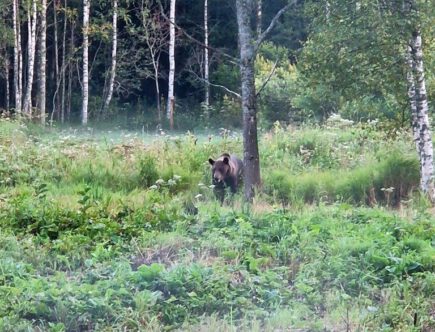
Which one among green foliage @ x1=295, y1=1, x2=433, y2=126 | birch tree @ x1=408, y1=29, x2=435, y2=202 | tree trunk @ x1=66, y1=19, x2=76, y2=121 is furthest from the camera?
tree trunk @ x1=66, y1=19, x2=76, y2=121

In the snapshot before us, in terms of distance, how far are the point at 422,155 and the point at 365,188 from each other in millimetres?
1355

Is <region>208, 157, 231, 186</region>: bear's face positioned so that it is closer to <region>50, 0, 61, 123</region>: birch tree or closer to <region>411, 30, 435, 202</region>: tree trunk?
<region>411, 30, 435, 202</region>: tree trunk

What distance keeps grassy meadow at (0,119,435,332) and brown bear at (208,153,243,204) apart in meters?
0.40

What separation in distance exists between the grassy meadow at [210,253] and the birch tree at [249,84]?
47 centimetres

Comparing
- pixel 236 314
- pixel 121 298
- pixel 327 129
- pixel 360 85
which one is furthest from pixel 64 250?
pixel 327 129

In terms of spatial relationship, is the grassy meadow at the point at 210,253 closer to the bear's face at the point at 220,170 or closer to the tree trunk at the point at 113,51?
the bear's face at the point at 220,170

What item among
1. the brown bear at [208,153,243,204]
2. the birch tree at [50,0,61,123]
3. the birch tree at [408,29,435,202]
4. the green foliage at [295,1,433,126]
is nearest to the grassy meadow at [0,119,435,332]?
the brown bear at [208,153,243,204]

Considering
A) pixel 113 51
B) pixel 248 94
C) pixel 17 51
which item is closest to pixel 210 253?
pixel 248 94

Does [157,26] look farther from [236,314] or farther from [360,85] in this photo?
[236,314]

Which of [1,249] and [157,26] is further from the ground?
[157,26]

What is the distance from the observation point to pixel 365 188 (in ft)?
47.8

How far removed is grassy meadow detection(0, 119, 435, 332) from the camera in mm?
7020

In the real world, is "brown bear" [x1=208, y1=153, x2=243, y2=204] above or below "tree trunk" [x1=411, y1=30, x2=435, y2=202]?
below

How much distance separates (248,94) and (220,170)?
211cm
